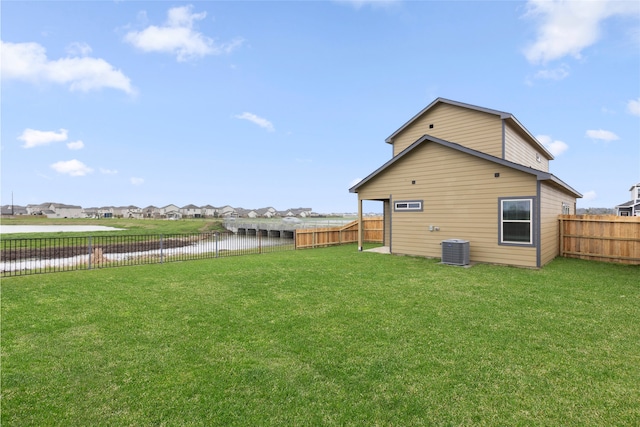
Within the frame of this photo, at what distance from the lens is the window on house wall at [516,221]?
30.7 ft

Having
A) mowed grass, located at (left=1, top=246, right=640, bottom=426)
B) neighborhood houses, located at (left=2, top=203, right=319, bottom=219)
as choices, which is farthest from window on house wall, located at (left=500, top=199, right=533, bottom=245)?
neighborhood houses, located at (left=2, top=203, right=319, bottom=219)

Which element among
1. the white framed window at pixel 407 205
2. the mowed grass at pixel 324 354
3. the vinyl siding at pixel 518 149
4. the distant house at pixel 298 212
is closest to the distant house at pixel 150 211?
the distant house at pixel 298 212

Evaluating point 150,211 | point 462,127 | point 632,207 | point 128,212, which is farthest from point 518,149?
point 150,211

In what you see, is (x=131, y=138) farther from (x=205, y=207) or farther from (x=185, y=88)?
(x=205, y=207)

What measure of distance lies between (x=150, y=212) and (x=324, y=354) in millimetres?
129510

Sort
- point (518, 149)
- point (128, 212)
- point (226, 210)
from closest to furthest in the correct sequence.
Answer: point (518, 149)
point (128, 212)
point (226, 210)

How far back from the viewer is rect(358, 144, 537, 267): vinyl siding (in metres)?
9.75

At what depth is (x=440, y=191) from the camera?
11281mm

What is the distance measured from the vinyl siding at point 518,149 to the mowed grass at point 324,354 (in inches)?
286

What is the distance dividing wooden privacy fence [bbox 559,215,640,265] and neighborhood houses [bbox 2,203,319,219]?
3892 inches

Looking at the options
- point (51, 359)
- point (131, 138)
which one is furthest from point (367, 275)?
point (131, 138)

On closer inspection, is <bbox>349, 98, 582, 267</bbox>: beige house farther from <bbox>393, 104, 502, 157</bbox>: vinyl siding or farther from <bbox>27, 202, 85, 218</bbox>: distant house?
<bbox>27, 202, 85, 218</bbox>: distant house

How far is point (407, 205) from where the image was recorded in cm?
1228

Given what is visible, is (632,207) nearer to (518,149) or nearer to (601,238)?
(518,149)
